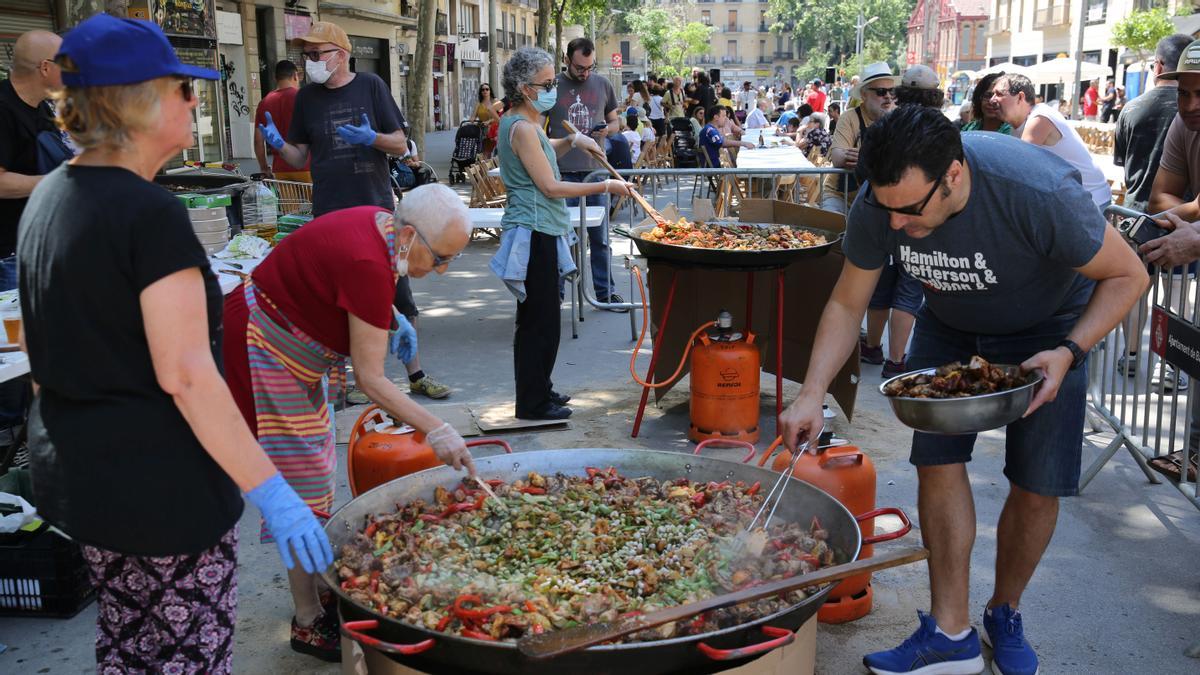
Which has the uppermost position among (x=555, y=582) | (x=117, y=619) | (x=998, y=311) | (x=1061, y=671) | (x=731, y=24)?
(x=731, y=24)

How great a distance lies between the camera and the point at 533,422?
584 centimetres

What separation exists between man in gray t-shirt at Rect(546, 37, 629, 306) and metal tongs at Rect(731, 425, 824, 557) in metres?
5.22

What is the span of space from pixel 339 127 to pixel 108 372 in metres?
4.22

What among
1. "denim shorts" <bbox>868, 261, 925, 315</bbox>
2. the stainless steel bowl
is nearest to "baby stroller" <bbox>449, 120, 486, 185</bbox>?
"denim shorts" <bbox>868, 261, 925, 315</bbox>

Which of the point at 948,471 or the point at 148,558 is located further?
the point at 948,471

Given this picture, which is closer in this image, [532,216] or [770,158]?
[532,216]

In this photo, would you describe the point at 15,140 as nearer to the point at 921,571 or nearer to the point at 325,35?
the point at 325,35

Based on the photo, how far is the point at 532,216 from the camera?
5520 millimetres

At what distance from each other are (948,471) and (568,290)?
21.5 feet

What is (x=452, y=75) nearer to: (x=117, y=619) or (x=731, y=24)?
(x=117, y=619)

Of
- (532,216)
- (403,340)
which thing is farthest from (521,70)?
(403,340)

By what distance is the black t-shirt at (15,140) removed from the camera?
15.5 feet

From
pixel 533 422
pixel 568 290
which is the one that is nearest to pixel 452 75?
pixel 568 290

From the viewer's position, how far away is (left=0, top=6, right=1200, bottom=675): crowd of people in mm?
1995
